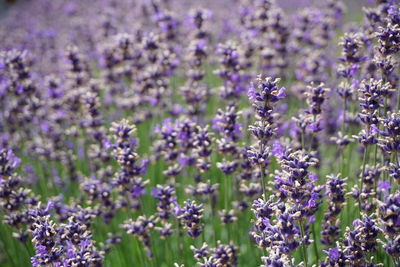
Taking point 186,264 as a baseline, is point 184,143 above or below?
above

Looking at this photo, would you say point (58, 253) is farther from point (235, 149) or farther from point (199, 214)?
point (235, 149)

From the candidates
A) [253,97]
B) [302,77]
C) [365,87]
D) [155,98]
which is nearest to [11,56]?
[155,98]

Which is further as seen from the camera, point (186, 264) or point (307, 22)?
point (307, 22)

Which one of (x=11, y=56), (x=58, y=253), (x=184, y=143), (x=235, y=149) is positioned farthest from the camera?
(x=11, y=56)

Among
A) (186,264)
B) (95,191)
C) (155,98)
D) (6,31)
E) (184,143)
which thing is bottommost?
(186,264)

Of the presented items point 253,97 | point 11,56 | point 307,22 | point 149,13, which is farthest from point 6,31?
point 253,97

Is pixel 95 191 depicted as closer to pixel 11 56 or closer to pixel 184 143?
pixel 184 143

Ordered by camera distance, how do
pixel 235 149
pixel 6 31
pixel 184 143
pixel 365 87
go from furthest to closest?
pixel 6 31 < pixel 184 143 < pixel 235 149 < pixel 365 87
